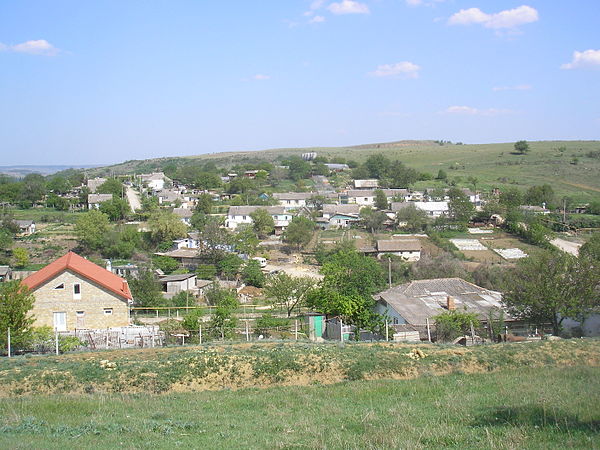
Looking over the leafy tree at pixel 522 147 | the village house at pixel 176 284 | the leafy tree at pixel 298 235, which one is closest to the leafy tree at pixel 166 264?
the village house at pixel 176 284

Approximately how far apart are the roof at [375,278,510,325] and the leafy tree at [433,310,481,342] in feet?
5.32

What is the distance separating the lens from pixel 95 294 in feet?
78.6

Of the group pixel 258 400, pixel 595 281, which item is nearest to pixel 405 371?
pixel 258 400

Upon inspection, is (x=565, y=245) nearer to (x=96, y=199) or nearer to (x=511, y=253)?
(x=511, y=253)

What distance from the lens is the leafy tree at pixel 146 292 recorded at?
31.5 metres

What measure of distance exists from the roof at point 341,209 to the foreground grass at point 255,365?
1855 inches

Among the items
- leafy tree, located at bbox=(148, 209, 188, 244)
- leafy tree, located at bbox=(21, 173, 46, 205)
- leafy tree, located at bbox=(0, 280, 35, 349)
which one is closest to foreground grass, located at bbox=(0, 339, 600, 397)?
leafy tree, located at bbox=(0, 280, 35, 349)

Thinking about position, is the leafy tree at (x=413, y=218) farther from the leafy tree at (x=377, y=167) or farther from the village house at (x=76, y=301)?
the village house at (x=76, y=301)

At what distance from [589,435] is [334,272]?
1970cm

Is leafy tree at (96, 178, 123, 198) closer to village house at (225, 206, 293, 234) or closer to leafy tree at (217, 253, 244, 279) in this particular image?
village house at (225, 206, 293, 234)

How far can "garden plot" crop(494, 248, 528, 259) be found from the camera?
45.8 m

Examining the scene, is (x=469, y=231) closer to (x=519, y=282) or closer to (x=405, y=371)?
(x=519, y=282)

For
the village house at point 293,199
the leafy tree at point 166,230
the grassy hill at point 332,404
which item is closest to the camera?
the grassy hill at point 332,404

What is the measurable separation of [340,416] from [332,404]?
3.57 feet
